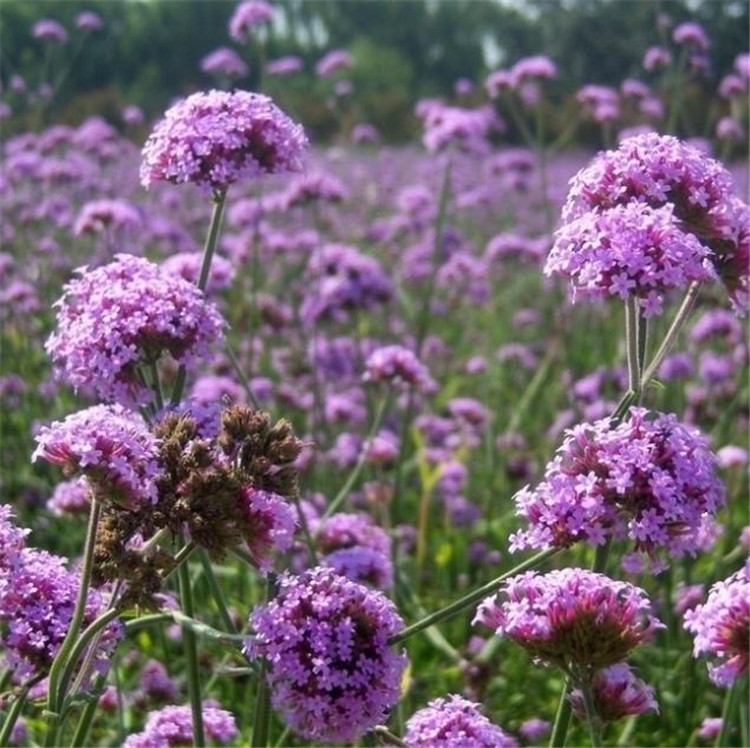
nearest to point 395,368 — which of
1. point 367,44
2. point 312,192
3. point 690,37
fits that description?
point 312,192

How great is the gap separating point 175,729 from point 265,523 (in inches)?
20.5

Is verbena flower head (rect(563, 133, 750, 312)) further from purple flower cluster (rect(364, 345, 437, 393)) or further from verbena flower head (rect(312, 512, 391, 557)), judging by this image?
purple flower cluster (rect(364, 345, 437, 393))

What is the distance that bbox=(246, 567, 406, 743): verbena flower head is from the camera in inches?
61.0

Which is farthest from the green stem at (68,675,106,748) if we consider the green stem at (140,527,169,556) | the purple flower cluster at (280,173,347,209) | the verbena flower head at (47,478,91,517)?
the purple flower cluster at (280,173,347,209)

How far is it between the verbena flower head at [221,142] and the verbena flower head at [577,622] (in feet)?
3.15

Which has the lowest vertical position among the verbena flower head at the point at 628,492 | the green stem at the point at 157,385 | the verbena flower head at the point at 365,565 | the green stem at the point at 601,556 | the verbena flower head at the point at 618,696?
the verbena flower head at the point at 618,696

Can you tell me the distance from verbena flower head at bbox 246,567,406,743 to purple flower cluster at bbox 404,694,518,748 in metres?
0.05

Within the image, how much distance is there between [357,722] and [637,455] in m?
0.45

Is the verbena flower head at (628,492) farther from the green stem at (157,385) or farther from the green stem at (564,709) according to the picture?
the green stem at (157,385)

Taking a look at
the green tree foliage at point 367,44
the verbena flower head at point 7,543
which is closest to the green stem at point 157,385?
the verbena flower head at point 7,543

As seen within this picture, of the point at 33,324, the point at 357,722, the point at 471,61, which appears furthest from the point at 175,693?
the point at 471,61

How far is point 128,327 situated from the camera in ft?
6.25

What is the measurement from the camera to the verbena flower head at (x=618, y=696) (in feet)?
5.32

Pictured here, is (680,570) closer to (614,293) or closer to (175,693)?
(175,693)
